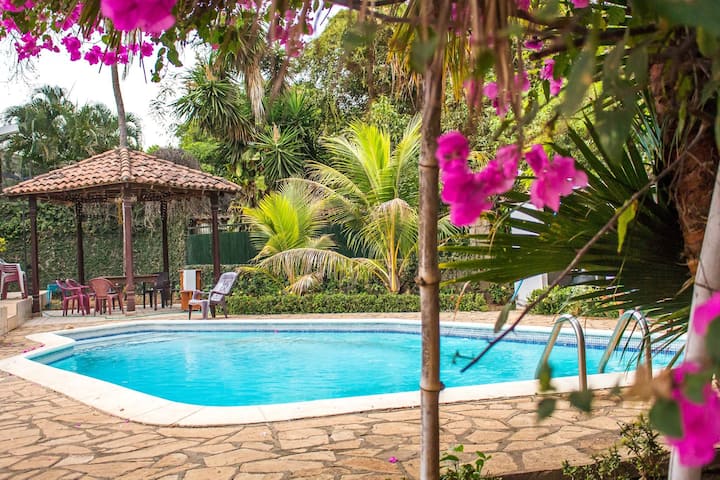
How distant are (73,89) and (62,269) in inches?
520

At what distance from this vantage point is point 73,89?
88.9ft

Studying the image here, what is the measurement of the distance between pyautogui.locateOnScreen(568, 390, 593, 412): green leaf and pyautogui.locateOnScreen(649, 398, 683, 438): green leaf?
120 mm

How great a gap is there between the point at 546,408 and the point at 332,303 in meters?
11.5

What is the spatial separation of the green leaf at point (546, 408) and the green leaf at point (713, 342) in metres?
0.22

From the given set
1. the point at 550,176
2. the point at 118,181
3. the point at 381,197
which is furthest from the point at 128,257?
the point at 550,176

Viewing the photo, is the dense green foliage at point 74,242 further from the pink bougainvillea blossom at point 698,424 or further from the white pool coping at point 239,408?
the pink bougainvillea blossom at point 698,424

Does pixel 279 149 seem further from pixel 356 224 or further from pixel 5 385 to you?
A: pixel 5 385

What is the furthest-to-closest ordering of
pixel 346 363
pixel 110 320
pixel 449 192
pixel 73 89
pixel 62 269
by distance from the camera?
pixel 73 89 → pixel 62 269 → pixel 110 320 → pixel 346 363 → pixel 449 192

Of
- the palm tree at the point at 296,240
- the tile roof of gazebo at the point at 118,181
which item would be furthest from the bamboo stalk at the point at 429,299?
the tile roof of gazebo at the point at 118,181

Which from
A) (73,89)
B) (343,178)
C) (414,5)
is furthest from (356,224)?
(73,89)

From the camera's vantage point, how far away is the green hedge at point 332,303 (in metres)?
11.9

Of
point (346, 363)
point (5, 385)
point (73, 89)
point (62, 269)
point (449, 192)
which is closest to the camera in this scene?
point (449, 192)

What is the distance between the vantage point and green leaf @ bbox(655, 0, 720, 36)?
584mm

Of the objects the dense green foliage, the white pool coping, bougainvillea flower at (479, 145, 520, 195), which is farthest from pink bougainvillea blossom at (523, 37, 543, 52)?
the dense green foliage
